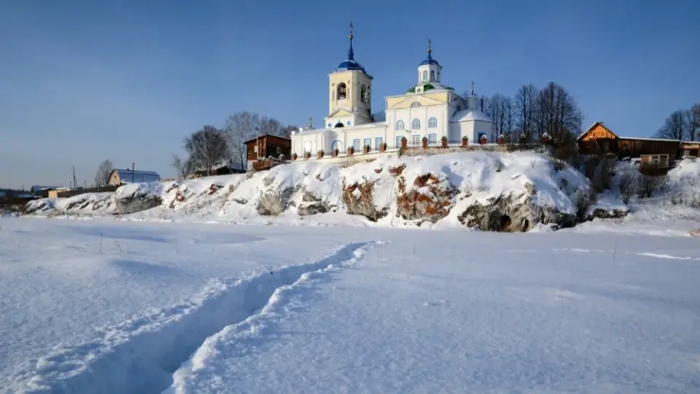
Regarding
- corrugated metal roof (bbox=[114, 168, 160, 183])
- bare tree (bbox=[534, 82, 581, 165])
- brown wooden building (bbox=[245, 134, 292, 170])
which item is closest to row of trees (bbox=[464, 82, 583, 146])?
bare tree (bbox=[534, 82, 581, 165])

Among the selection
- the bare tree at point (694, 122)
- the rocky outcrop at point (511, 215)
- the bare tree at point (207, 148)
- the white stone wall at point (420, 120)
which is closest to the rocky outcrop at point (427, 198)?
the rocky outcrop at point (511, 215)

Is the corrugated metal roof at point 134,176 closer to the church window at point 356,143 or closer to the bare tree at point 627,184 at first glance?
the church window at point 356,143

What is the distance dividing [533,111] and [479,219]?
112ft

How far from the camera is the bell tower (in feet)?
164

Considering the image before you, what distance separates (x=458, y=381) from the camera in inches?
154

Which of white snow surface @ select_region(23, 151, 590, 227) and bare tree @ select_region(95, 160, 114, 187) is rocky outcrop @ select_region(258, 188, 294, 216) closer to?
white snow surface @ select_region(23, 151, 590, 227)

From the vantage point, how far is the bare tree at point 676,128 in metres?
56.3

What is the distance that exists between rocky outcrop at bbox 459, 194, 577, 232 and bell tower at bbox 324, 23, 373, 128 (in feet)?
84.5

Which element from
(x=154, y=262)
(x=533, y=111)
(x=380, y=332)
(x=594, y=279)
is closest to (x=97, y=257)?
(x=154, y=262)

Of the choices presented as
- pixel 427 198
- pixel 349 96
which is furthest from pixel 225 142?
pixel 427 198

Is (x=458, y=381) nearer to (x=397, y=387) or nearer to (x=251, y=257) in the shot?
(x=397, y=387)

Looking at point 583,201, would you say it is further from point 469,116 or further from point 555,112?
point 555,112

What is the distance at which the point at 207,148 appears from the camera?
58031 millimetres

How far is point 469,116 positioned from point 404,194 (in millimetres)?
17073
